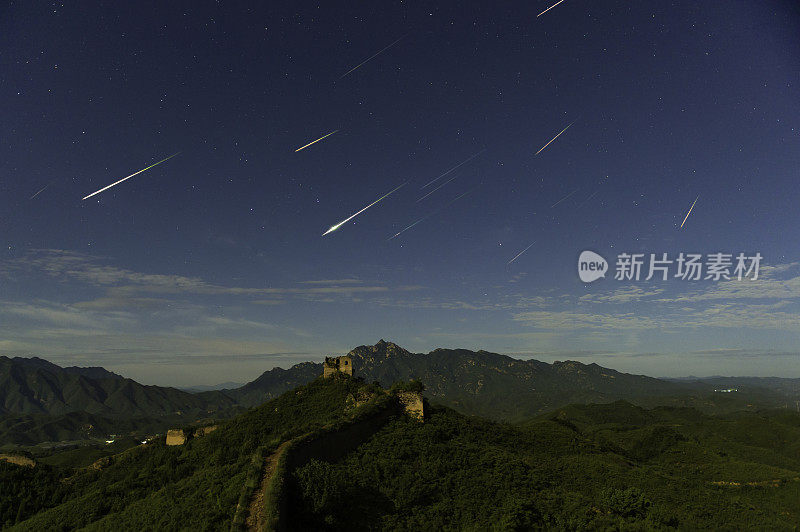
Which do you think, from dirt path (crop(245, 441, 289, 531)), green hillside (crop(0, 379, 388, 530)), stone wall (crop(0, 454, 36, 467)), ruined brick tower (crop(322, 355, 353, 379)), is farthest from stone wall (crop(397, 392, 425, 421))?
stone wall (crop(0, 454, 36, 467))

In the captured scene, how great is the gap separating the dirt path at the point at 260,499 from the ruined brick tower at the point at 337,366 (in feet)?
100

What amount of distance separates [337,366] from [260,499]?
37.5 m

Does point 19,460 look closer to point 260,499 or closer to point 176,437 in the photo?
point 176,437

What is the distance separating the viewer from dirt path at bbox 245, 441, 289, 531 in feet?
70.7

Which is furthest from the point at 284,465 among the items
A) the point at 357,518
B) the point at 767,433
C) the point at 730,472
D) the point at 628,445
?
the point at 767,433

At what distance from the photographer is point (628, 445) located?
4518 inches

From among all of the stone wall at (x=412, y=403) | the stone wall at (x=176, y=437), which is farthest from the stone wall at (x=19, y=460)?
the stone wall at (x=412, y=403)

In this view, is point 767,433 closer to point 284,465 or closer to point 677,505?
point 677,505

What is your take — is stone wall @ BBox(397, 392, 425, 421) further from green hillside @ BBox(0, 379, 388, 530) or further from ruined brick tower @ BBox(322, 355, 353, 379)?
ruined brick tower @ BBox(322, 355, 353, 379)

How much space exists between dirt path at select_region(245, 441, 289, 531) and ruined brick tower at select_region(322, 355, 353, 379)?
30.6 meters

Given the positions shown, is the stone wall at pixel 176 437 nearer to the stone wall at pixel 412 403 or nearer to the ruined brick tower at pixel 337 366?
the ruined brick tower at pixel 337 366

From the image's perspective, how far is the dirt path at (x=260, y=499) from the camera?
21.5 m

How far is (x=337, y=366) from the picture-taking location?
61000 millimetres

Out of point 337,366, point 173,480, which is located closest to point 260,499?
point 173,480
